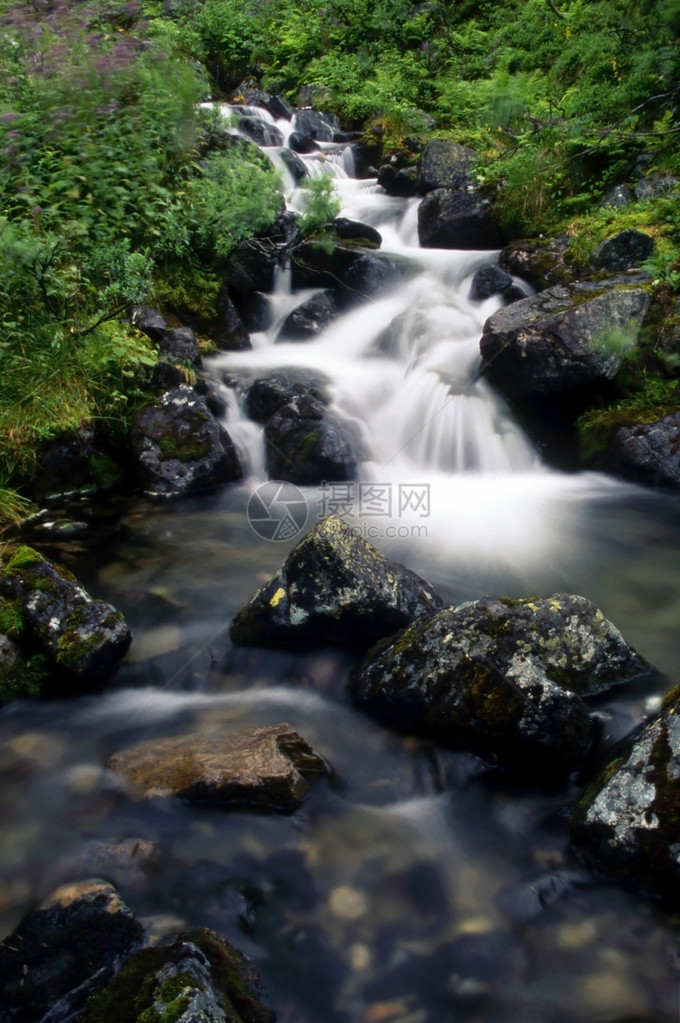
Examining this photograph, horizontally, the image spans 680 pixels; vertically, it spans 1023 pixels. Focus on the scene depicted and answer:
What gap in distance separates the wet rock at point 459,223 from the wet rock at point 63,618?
853 centimetres

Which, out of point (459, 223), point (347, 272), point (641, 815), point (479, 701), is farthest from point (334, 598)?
point (459, 223)

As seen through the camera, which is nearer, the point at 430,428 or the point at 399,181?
the point at 430,428

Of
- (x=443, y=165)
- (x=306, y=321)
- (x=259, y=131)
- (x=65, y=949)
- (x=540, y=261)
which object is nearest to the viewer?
Result: (x=65, y=949)

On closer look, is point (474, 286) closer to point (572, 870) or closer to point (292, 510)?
point (292, 510)

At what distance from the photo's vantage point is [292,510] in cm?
623

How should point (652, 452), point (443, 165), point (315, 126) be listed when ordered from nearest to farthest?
point (652, 452) → point (443, 165) → point (315, 126)

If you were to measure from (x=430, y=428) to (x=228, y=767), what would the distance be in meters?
5.02

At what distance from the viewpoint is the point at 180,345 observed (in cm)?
704

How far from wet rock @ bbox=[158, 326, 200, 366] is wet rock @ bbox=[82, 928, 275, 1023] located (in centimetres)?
568

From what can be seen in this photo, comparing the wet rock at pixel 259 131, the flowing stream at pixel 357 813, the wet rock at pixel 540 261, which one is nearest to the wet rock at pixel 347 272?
the wet rock at pixel 540 261

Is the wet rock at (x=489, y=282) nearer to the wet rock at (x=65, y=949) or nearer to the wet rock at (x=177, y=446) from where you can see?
the wet rock at (x=177, y=446)

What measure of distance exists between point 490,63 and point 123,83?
10.3 m

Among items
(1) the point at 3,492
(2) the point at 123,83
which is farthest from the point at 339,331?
(1) the point at 3,492

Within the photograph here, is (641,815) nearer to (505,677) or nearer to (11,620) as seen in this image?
(505,677)
